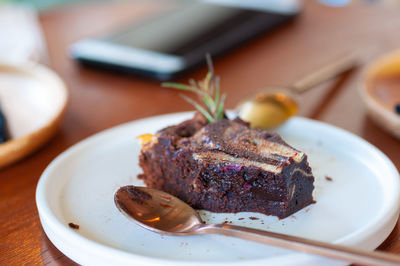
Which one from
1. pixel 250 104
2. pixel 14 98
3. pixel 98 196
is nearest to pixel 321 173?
pixel 250 104

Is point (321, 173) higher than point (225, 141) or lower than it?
lower

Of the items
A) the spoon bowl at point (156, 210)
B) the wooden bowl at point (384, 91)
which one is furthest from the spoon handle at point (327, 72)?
the spoon bowl at point (156, 210)

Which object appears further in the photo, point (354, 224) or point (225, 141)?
point (225, 141)

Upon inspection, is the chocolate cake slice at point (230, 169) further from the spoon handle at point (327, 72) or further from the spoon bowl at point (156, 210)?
the spoon handle at point (327, 72)

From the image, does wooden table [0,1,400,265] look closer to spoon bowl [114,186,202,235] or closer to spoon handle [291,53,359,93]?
spoon handle [291,53,359,93]

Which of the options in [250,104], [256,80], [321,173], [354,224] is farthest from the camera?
[256,80]

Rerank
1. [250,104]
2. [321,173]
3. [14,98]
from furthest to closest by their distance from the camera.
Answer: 1. [14,98]
2. [250,104]
3. [321,173]

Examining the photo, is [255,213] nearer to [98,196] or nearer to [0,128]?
[98,196]

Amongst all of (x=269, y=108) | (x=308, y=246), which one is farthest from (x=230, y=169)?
(x=269, y=108)
